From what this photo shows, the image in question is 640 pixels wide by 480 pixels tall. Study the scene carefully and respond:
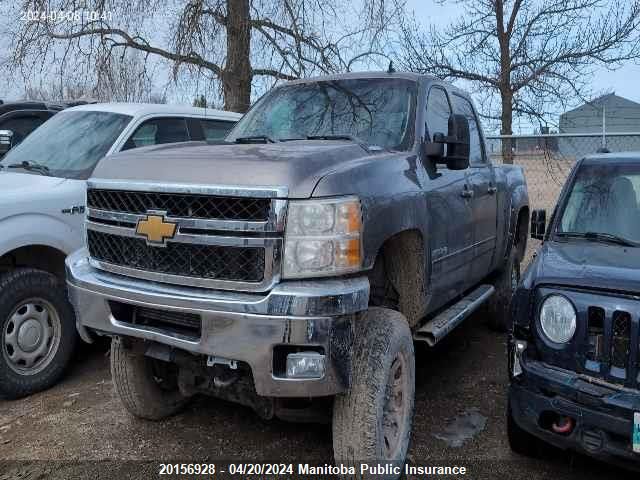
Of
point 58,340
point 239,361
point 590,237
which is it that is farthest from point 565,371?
point 58,340

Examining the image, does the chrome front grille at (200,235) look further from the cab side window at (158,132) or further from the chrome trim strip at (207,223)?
the cab side window at (158,132)

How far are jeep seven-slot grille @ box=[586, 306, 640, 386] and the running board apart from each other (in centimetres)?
98

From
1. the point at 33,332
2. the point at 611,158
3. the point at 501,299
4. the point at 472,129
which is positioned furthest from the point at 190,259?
the point at 501,299

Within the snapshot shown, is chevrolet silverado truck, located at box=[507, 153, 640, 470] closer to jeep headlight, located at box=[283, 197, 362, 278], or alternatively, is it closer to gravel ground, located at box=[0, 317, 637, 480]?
gravel ground, located at box=[0, 317, 637, 480]

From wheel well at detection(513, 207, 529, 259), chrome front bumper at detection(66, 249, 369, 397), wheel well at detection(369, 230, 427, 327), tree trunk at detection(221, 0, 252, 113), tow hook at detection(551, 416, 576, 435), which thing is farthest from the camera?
tree trunk at detection(221, 0, 252, 113)

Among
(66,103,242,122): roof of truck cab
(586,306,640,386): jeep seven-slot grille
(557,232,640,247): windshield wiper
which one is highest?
(66,103,242,122): roof of truck cab

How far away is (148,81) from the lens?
1014 cm

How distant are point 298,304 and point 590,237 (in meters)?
2.16

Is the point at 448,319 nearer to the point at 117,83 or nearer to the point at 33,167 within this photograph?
the point at 33,167

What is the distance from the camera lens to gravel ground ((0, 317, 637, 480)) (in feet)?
10.7

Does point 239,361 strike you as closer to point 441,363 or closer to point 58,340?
point 58,340

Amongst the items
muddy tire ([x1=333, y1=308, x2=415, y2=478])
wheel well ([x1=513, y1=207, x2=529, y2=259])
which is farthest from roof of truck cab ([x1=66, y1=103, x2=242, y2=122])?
wheel well ([x1=513, y1=207, x2=529, y2=259])

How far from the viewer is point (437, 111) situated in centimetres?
420

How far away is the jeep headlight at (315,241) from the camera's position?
2537mm
